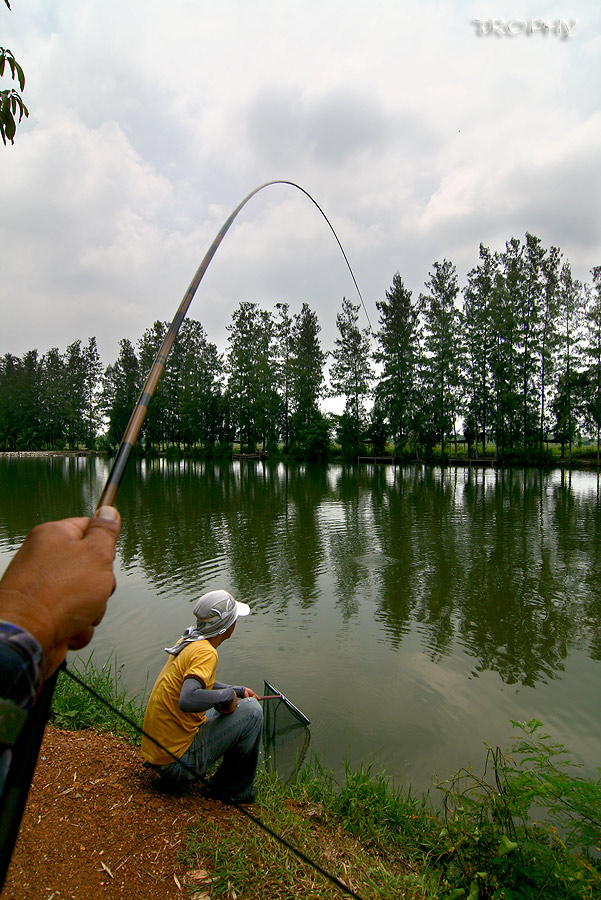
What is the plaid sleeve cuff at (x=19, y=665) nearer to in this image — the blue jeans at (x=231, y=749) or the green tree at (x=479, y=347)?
the blue jeans at (x=231, y=749)

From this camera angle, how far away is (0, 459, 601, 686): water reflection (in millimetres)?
8664

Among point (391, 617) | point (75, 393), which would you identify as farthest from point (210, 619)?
point (75, 393)

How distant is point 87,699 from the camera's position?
548 cm

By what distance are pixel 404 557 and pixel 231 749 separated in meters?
10.0

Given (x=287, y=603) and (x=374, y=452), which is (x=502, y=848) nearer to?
(x=287, y=603)

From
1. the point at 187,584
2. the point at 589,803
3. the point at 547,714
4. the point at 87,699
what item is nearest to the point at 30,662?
the point at 589,803

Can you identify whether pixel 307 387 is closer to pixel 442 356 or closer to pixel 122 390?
pixel 442 356

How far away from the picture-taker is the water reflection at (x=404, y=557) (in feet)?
28.4

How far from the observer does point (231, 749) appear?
3980 millimetres

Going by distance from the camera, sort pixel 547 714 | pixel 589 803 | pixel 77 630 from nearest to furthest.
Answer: pixel 77 630
pixel 589 803
pixel 547 714

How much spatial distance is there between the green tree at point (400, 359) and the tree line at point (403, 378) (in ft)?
0.37

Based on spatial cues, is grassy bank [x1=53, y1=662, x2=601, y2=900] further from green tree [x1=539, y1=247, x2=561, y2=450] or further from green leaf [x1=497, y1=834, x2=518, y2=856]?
green tree [x1=539, y1=247, x2=561, y2=450]

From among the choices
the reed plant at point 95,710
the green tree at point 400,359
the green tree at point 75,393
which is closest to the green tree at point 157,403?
the green tree at point 75,393

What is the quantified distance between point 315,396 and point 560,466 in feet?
92.8
